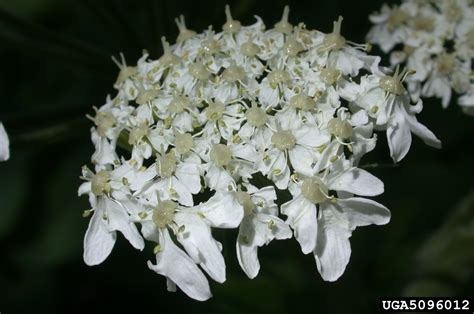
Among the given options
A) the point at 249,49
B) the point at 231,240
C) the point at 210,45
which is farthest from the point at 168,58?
the point at 231,240

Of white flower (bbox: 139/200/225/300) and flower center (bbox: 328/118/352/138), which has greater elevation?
flower center (bbox: 328/118/352/138)

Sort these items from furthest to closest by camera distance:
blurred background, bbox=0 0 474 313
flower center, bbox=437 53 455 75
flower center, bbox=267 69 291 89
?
1. blurred background, bbox=0 0 474 313
2. flower center, bbox=437 53 455 75
3. flower center, bbox=267 69 291 89

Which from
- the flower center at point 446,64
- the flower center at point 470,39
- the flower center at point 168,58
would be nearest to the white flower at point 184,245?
the flower center at point 168,58

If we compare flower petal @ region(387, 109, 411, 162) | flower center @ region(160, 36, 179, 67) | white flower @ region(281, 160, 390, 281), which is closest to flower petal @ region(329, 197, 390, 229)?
white flower @ region(281, 160, 390, 281)

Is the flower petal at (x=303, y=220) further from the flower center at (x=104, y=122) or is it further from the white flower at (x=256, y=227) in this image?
the flower center at (x=104, y=122)

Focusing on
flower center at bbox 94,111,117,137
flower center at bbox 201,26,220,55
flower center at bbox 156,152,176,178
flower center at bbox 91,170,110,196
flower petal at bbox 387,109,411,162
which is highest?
flower center at bbox 201,26,220,55

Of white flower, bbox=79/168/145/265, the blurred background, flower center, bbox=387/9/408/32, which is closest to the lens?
white flower, bbox=79/168/145/265

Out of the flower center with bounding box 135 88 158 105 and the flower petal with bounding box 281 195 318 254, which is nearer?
the flower petal with bounding box 281 195 318 254

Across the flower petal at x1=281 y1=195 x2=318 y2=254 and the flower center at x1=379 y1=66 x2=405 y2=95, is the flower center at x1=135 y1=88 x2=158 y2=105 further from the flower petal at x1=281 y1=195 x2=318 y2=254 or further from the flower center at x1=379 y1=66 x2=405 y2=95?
the flower center at x1=379 y1=66 x2=405 y2=95
